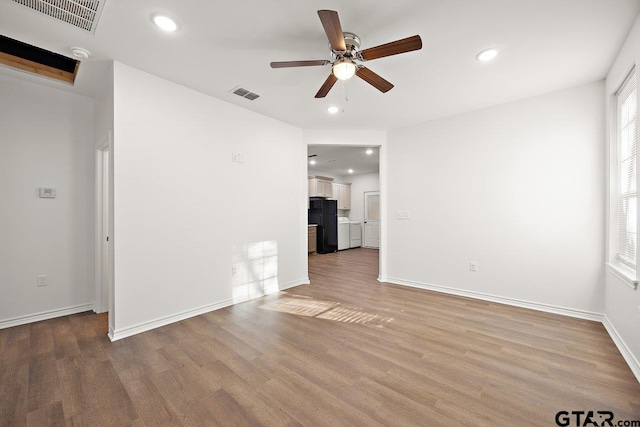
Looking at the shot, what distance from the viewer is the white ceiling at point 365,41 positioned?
1.88 meters

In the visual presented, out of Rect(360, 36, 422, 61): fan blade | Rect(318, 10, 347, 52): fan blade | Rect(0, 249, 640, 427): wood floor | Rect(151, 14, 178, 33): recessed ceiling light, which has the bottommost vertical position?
A: Rect(0, 249, 640, 427): wood floor

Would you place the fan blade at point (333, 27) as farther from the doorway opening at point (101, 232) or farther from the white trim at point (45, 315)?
the white trim at point (45, 315)

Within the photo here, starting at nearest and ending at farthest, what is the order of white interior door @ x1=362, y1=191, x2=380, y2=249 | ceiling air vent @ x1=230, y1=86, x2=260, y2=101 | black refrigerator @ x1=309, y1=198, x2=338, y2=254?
1. ceiling air vent @ x1=230, y1=86, x2=260, y2=101
2. black refrigerator @ x1=309, y1=198, x2=338, y2=254
3. white interior door @ x1=362, y1=191, x2=380, y2=249

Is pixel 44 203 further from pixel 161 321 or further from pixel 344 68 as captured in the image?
pixel 344 68

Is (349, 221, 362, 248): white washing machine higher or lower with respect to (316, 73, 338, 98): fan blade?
lower

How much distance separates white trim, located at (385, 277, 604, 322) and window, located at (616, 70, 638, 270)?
2.48 feet

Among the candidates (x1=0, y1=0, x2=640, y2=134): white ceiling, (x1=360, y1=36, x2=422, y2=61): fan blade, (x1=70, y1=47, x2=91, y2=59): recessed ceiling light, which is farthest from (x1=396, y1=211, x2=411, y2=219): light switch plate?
Result: (x1=70, y1=47, x2=91, y2=59): recessed ceiling light

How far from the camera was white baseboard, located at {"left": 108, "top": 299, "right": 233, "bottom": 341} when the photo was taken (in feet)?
8.19

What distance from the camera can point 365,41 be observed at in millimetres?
2223

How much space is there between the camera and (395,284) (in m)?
4.44

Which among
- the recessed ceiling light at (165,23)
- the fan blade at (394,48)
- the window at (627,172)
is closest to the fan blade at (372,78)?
the fan blade at (394,48)

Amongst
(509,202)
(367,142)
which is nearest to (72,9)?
(367,142)

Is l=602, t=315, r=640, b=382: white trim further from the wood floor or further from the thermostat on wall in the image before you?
the thermostat on wall

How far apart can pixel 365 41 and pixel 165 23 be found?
5.21ft
